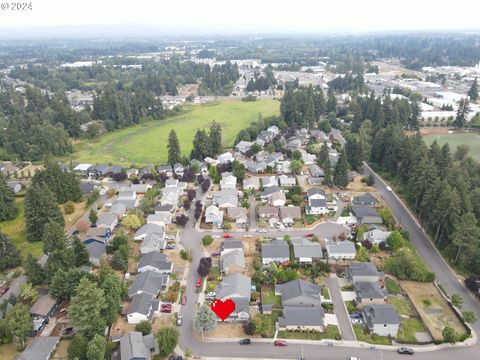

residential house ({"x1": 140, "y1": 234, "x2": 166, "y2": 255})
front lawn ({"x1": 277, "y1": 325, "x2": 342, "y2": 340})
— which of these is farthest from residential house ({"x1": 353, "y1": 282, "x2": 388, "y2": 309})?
residential house ({"x1": 140, "y1": 234, "x2": 166, "y2": 255})

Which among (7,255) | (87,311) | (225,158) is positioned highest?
(87,311)

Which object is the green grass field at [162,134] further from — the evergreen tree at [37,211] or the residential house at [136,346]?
the residential house at [136,346]

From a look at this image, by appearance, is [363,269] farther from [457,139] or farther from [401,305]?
[457,139]

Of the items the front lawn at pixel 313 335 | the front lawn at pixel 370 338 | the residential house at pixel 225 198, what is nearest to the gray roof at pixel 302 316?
the front lawn at pixel 313 335

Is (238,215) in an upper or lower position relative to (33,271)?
lower

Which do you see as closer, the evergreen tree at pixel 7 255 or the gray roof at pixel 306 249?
the evergreen tree at pixel 7 255

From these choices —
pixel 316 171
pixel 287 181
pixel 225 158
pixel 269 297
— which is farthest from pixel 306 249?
pixel 225 158
